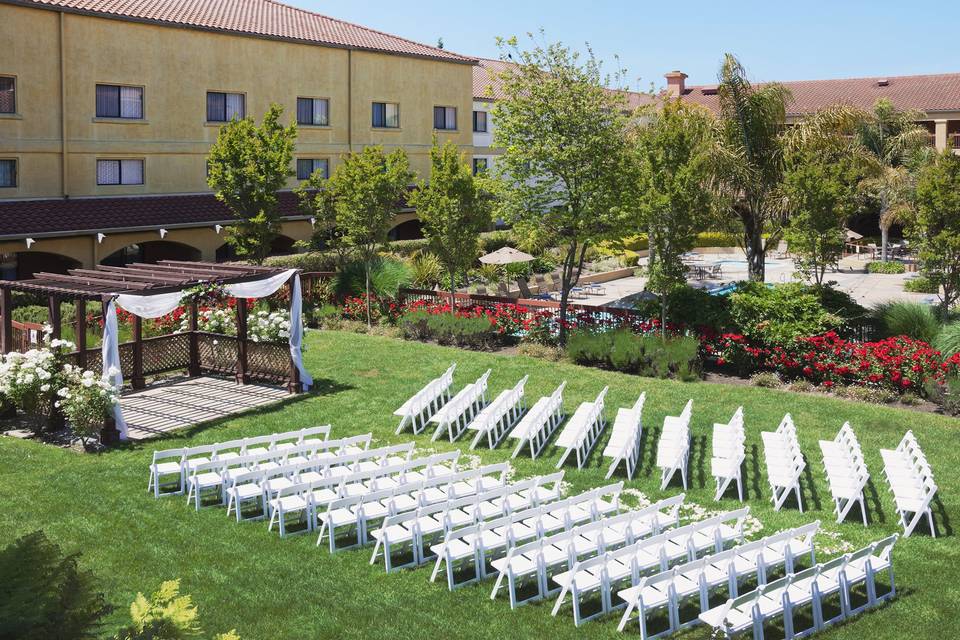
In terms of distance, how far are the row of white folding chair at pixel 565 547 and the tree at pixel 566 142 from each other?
38.3 feet

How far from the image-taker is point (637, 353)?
20.8 meters

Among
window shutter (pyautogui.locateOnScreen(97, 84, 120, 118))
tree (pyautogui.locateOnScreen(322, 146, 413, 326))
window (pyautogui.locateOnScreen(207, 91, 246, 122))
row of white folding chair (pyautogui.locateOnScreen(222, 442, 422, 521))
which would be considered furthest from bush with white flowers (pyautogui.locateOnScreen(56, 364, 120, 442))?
window (pyautogui.locateOnScreen(207, 91, 246, 122))

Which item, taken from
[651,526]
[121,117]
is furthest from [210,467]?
→ [121,117]

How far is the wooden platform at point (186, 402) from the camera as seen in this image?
1734cm

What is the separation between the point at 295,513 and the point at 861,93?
65882 millimetres

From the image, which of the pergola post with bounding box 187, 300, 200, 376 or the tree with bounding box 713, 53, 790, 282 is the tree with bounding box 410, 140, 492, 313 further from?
the tree with bounding box 713, 53, 790, 282

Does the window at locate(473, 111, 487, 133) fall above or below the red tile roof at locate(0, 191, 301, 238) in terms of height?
above

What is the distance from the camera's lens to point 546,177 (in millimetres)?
23766

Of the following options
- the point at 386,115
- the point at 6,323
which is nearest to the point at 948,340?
the point at 6,323

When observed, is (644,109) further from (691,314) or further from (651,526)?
(651,526)

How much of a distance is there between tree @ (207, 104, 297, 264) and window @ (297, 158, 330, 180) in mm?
10507

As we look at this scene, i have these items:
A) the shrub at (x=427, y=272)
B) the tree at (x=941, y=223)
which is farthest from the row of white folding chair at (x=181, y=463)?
the shrub at (x=427, y=272)

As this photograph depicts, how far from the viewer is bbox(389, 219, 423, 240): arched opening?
144ft

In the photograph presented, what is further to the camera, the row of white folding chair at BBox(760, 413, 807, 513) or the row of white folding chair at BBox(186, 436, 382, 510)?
the row of white folding chair at BBox(186, 436, 382, 510)
